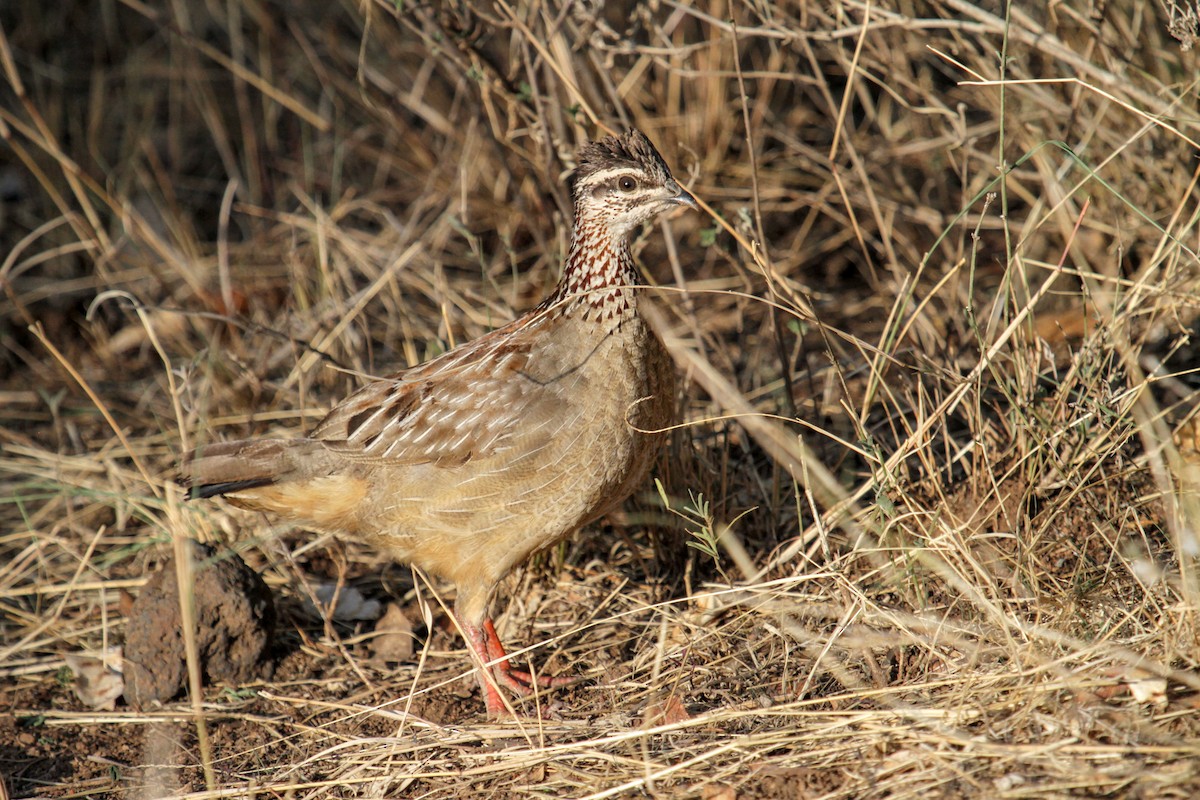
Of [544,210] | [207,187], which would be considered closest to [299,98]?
[207,187]

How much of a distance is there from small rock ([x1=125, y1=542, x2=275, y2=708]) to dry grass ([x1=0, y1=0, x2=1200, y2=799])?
130 mm

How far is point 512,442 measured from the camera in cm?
433

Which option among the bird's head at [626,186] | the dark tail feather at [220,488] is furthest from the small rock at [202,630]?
the bird's head at [626,186]

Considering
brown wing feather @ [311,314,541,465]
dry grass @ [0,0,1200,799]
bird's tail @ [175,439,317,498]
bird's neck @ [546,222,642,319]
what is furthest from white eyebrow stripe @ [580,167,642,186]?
bird's tail @ [175,439,317,498]

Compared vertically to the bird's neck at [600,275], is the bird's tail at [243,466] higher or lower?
lower

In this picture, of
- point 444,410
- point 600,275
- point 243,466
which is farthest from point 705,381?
point 243,466

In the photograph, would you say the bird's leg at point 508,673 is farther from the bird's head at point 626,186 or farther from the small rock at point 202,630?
the bird's head at point 626,186

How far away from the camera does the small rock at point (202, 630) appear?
15.0 ft

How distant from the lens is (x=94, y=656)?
15.9 ft

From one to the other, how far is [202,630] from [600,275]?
2.18m

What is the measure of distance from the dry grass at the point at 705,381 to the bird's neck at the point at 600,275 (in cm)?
42

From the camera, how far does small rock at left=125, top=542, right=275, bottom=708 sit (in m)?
4.56

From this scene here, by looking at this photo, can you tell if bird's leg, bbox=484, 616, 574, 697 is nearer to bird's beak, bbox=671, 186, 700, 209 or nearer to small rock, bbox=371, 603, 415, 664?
small rock, bbox=371, 603, 415, 664

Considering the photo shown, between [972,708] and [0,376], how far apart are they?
5977 mm
